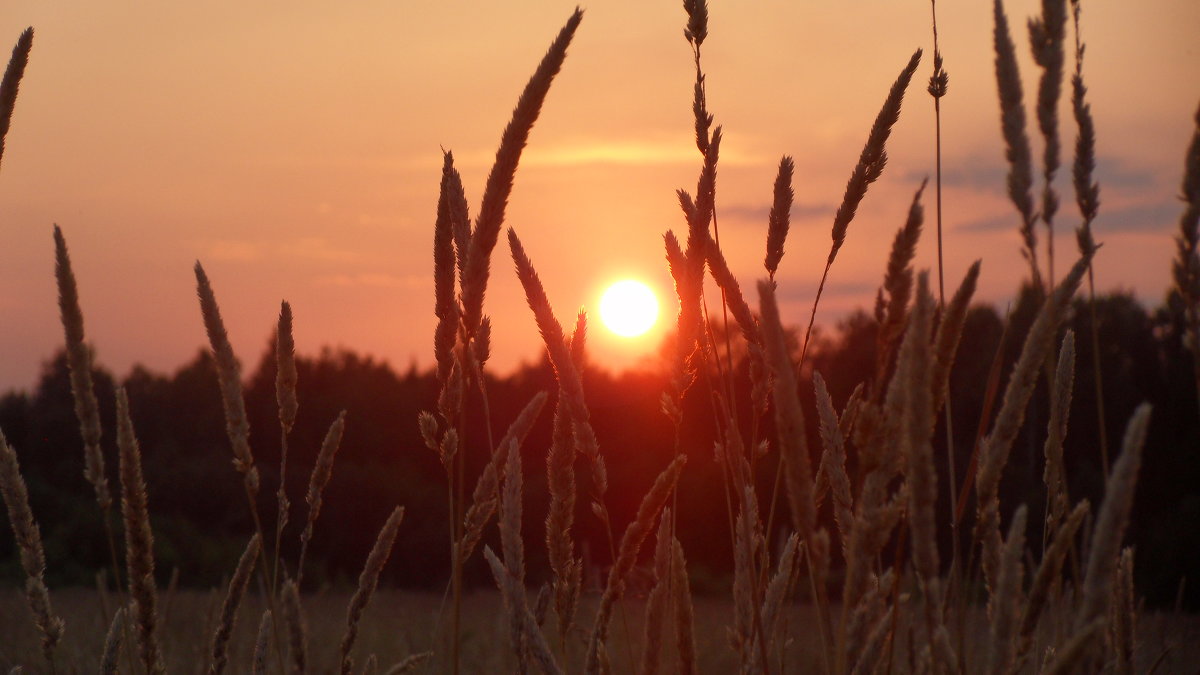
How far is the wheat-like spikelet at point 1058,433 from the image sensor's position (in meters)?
1.71

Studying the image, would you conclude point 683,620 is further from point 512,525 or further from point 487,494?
point 487,494

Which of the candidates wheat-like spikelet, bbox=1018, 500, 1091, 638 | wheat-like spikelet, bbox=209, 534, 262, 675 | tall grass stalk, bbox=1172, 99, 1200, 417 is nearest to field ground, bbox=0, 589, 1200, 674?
wheat-like spikelet, bbox=209, 534, 262, 675

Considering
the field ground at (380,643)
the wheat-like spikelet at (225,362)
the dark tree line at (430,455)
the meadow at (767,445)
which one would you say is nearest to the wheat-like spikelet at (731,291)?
the meadow at (767,445)

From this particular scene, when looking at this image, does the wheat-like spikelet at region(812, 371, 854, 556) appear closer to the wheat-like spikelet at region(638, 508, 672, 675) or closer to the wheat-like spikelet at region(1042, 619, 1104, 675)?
the wheat-like spikelet at region(638, 508, 672, 675)

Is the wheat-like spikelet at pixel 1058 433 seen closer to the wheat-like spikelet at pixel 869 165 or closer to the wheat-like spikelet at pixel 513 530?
the wheat-like spikelet at pixel 869 165

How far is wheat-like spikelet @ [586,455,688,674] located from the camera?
169 centimetres

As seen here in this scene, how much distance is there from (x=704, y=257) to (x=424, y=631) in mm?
4075

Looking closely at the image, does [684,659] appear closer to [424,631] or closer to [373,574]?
[373,574]

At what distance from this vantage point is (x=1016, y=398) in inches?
52.8

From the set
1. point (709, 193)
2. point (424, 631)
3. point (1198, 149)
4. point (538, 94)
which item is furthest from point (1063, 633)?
point (424, 631)

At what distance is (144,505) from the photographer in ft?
5.46

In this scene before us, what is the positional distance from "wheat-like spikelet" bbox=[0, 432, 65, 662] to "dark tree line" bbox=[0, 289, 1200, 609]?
10.6 metres

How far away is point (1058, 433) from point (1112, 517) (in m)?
0.84

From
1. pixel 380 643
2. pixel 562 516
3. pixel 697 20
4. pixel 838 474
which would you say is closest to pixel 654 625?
pixel 562 516
